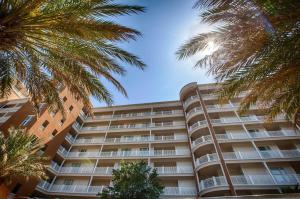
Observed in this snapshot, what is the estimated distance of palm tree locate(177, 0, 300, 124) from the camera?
15.1 ft

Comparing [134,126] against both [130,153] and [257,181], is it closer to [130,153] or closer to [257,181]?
[130,153]

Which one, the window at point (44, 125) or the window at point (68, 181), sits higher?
the window at point (44, 125)

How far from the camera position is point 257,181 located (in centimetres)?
1609

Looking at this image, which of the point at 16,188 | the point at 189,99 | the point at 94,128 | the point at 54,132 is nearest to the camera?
the point at 16,188

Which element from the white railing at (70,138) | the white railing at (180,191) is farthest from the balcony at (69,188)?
the white railing at (180,191)

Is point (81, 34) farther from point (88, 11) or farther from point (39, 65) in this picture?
point (39, 65)

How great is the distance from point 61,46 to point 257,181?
1817 centimetres

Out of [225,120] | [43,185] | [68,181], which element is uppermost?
[225,120]

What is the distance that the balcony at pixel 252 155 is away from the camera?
1762 cm

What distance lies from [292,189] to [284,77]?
13461 mm

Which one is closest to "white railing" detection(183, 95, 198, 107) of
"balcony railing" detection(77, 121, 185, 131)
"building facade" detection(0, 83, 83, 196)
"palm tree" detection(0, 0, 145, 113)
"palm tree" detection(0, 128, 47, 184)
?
"balcony railing" detection(77, 121, 185, 131)

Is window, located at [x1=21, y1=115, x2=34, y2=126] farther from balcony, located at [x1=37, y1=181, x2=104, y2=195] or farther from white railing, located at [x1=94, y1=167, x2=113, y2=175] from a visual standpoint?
white railing, located at [x1=94, y1=167, x2=113, y2=175]

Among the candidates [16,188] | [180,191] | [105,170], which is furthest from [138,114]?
[16,188]

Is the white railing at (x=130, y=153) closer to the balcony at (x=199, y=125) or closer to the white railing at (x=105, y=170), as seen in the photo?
the white railing at (x=105, y=170)
